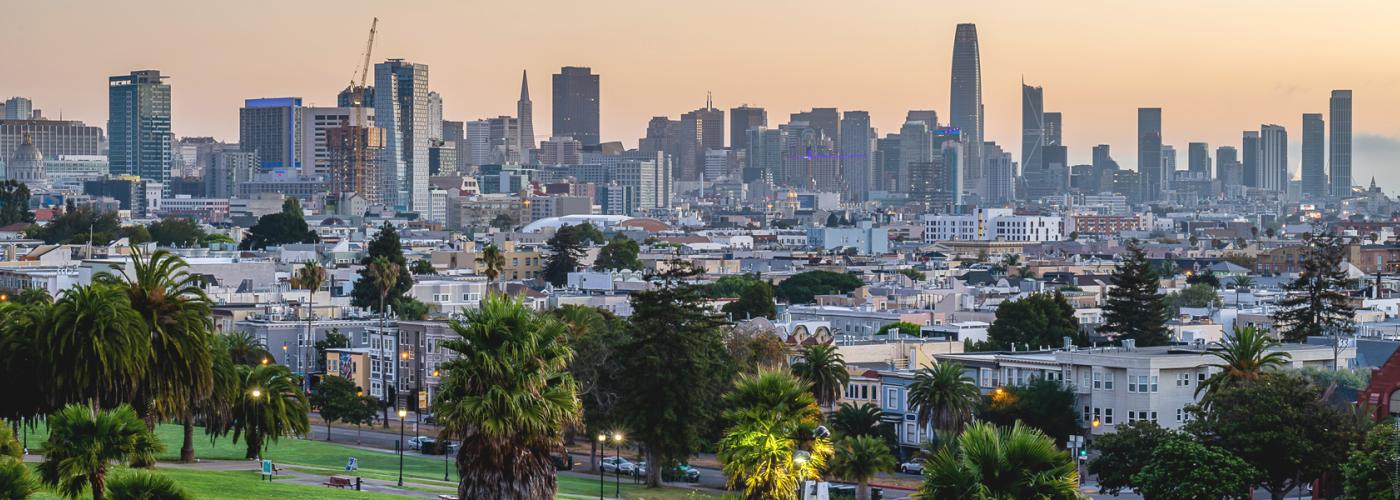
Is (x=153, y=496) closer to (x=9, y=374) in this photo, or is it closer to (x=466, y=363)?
(x=466, y=363)

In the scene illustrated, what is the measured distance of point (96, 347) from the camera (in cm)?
4575

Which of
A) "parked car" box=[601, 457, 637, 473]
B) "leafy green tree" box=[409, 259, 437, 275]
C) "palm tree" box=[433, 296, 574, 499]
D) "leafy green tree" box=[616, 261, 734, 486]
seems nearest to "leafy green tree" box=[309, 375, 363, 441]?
"parked car" box=[601, 457, 637, 473]

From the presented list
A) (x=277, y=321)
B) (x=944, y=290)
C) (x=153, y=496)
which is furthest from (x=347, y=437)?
(x=944, y=290)

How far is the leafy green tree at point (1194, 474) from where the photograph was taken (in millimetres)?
55781

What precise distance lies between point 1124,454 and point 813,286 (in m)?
86.4

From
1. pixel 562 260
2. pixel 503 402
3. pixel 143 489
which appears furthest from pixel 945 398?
pixel 562 260

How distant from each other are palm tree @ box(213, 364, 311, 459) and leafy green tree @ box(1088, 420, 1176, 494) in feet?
70.6

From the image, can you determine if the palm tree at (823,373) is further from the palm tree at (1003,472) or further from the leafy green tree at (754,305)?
the palm tree at (1003,472)

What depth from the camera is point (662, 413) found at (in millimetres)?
69375

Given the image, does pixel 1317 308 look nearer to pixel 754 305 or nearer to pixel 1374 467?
pixel 754 305

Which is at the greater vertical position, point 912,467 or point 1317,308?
point 1317,308

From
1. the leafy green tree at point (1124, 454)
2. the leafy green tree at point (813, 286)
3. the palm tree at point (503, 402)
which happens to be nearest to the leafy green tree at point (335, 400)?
the leafy green tree at point (1124, 454)

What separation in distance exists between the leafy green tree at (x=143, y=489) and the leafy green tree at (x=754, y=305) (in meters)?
78.7

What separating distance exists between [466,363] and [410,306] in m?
84.6
